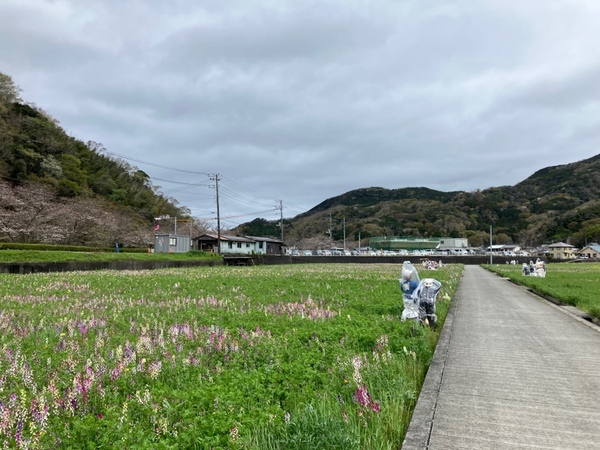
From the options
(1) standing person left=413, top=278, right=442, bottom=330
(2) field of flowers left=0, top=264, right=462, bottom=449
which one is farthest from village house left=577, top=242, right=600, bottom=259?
(2) field of flowers left=0, top=264, right=462, bottom=449

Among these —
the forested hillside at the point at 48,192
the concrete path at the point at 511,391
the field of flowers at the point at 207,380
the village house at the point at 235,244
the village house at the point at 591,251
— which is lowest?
the village house at the point at 591,251

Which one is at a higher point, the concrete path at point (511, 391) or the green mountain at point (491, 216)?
the green mountain at point (491, 216)

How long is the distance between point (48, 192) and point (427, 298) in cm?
4878

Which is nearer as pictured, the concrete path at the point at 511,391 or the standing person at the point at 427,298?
the concrete path at the point at 511,391

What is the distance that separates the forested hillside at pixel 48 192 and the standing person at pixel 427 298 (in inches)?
1550

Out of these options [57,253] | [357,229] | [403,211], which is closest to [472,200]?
[403,211]

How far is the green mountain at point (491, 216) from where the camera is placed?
398 feet

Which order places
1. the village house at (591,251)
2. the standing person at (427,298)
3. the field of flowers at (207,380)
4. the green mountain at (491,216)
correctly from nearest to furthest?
1. the field of flowers at (207,380)
2. the standing person at (427,298)
3. the village house at (591,251)
4. the green mountain at (491,216)

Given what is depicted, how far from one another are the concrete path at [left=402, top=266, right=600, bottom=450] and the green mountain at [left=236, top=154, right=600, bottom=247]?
373 feet

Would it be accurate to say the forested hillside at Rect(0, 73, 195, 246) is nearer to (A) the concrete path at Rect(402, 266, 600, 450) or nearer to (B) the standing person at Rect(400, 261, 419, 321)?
(B) the standing person at Rect(400, 261, 419, 321)

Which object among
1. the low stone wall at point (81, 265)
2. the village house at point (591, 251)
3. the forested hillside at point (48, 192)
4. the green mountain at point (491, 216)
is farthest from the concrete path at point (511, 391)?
the green mountain at point (491, 216)

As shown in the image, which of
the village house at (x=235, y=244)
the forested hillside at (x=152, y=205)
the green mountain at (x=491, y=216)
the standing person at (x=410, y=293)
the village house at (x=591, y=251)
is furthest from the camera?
the green mountain at (x=491, y=216)

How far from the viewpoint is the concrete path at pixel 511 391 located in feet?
11.2

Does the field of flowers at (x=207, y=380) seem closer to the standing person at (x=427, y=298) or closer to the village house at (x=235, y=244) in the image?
the standing person at (x=427, y=298)
